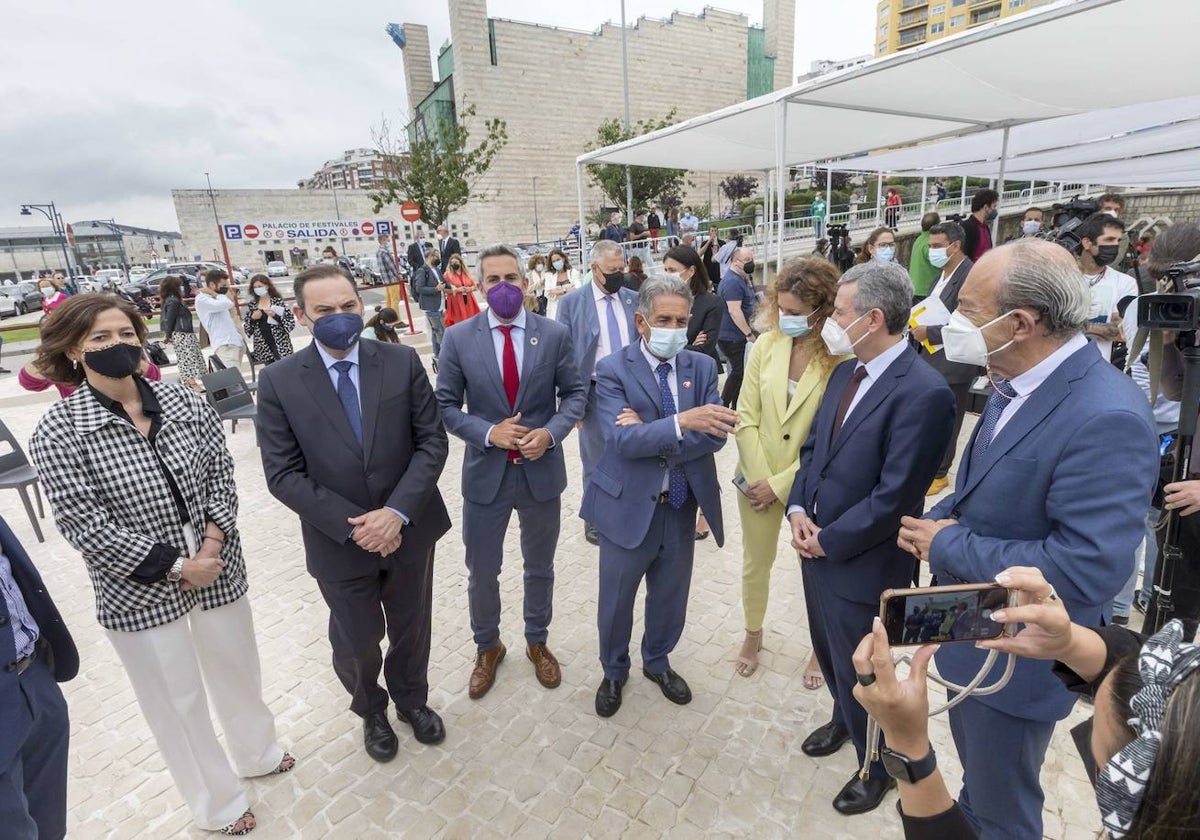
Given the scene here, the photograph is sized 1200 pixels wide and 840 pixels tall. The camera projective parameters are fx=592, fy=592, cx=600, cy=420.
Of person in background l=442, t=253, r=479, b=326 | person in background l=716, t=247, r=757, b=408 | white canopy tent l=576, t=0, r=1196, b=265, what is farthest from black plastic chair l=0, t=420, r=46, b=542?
white canopy tent l=576, t=0, r=1196, b=265

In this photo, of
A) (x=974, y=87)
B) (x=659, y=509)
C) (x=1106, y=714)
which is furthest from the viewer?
(x=974, y=87)

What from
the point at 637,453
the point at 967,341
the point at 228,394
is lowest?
the point at 228,394

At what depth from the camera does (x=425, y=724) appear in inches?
106

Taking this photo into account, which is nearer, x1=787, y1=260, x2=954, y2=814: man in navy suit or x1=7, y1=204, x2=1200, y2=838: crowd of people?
x1=7, y1=204, x2=1200, y2=838: crowd of people

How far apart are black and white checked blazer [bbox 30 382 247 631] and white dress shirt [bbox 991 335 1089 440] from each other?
8.59ft

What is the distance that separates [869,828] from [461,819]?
1.53 meters

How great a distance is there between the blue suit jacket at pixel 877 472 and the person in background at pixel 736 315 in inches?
159

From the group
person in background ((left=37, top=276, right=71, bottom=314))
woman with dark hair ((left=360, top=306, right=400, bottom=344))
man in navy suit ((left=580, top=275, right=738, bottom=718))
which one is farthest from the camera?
person in background ((left=37, top=276, right=71, bottom=314))

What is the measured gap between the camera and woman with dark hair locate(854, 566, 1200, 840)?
2.13 ft

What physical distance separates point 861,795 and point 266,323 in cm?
813

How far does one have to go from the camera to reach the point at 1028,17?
4.11 meters

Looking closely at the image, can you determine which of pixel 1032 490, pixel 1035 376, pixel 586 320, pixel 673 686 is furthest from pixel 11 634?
pixel 586 320

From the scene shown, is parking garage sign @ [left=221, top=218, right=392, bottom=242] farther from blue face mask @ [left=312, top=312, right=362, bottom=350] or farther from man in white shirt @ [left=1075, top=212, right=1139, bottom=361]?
man in white shirt @ [left=1075, top=212, right=1139, bottom=361]

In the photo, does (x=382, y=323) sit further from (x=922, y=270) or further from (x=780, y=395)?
(x=922, y=270)
